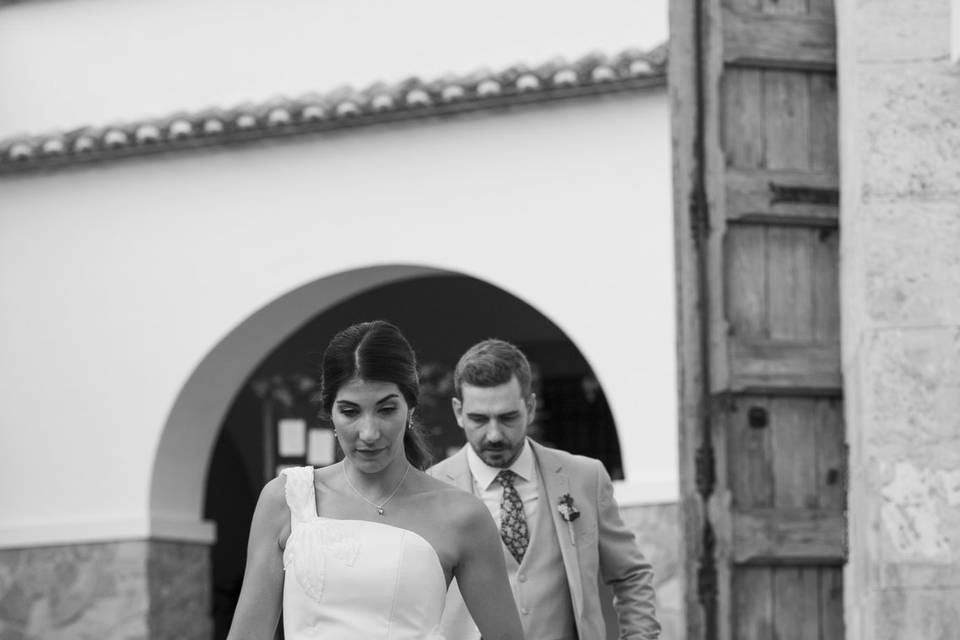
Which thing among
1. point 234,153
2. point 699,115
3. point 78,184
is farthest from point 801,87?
point 78,184

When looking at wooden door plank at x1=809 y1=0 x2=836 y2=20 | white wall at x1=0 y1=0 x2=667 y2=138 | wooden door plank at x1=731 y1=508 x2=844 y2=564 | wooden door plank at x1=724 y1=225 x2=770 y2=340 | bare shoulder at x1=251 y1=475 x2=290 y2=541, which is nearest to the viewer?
bare shoulder at x1=251 y1=475 x2=290 y2=541

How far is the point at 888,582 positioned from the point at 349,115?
6.30m

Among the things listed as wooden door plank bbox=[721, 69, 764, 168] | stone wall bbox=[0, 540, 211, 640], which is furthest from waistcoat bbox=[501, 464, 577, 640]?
stone wall bbox=[0, 540, 211, 640]

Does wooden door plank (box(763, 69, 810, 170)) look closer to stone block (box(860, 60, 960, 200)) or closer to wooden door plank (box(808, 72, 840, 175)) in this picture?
wooden door plank (box(808, 72, 840, 175))

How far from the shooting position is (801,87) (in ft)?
21.5

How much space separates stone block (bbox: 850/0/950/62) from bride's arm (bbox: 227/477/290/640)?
284 cm

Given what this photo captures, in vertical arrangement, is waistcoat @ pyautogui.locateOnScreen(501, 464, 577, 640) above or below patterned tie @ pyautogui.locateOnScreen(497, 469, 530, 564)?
below

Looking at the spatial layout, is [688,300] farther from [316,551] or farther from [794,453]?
[316,551]

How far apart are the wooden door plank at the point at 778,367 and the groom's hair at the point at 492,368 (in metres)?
0.69

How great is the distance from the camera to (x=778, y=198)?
6.44 m

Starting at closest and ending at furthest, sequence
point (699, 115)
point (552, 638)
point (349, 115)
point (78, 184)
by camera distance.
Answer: point (552, 638)
point (699, 115)
point (349, 115)
point (78, 184)

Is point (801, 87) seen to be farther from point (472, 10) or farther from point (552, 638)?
point (472, 10)

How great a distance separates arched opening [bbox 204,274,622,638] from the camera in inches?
574

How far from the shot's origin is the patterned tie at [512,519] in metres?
6.01
